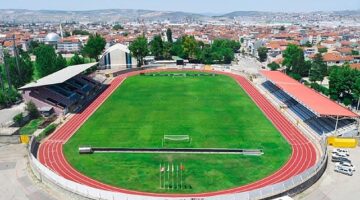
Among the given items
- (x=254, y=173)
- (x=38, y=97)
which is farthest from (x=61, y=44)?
(x=254, y=173)

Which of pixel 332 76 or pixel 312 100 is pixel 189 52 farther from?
pixel 312 100

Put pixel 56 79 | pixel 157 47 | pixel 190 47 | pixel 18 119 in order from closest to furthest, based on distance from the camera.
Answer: pixel 18 119 < pixel 56 79 < pixel 190 47 < pixel 157 47

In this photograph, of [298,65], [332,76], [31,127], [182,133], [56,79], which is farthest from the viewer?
[298,65]

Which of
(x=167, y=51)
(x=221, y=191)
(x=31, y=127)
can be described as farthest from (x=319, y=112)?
(x=167, y=51)

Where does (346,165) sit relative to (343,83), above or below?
below

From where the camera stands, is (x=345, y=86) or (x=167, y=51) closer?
(x=345, y=86)

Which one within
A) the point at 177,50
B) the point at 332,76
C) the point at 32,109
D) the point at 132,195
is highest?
the point at 177,50

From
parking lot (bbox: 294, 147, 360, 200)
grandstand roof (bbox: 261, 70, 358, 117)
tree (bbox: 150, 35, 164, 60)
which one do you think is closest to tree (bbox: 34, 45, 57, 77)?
tree (bbox: 150, 35, 164, 60)
